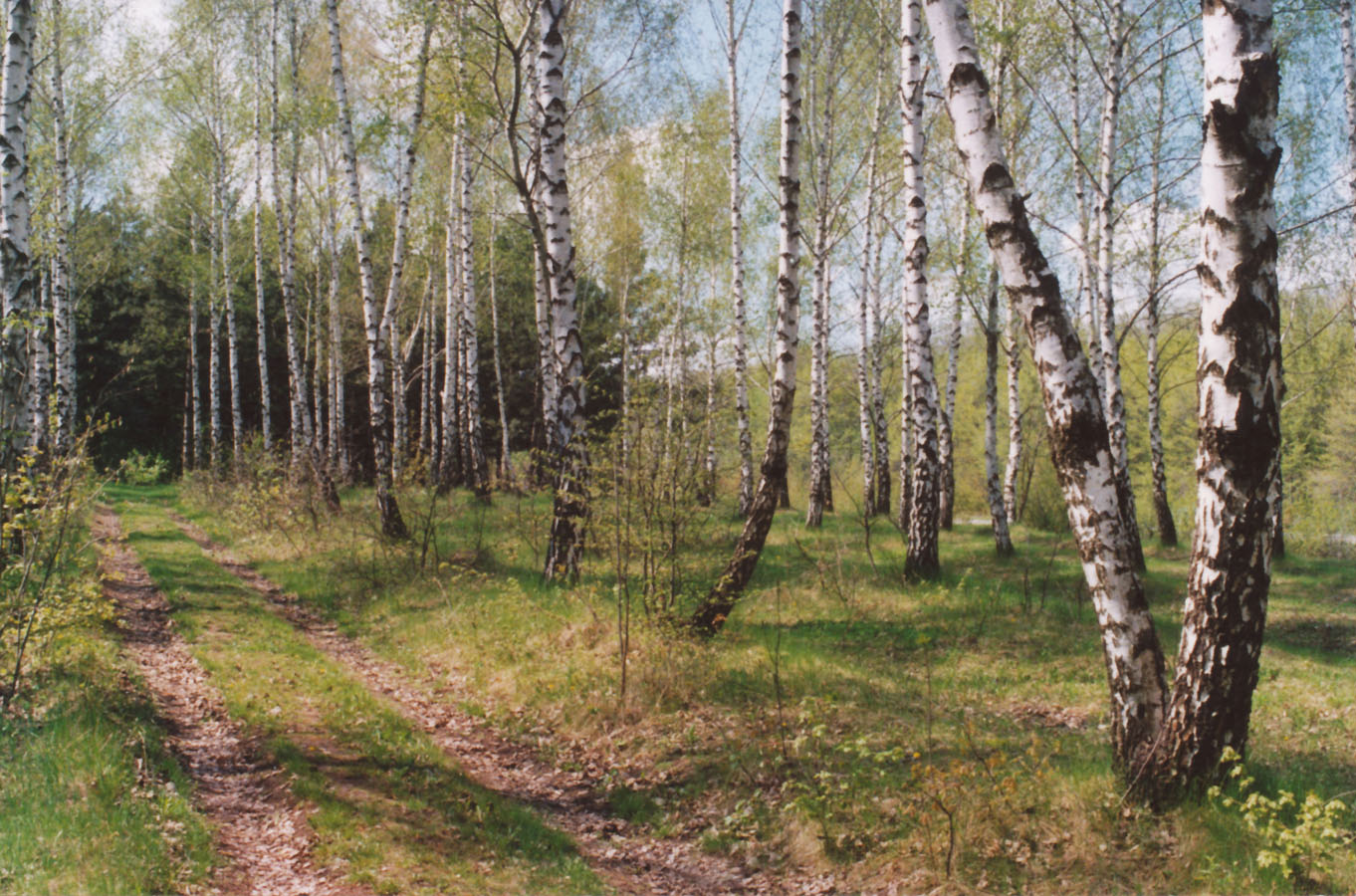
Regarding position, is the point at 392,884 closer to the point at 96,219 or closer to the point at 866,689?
the point at 866,689

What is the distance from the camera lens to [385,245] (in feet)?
87.8

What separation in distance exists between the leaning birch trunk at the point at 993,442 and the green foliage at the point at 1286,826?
27.9ft

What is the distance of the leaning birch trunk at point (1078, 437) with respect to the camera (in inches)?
161

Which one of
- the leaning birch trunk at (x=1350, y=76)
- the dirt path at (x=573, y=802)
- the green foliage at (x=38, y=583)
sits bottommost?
the dirt path at (x=573, y=802)

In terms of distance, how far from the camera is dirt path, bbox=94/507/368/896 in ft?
13.4

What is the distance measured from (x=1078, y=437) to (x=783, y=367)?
3.85 m

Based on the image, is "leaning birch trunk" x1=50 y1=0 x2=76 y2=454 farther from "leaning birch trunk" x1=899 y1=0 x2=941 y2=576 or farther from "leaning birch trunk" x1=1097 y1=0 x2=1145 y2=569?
"leaning birch trunk" x1=1097 y1=0 x2=1145 y2=569

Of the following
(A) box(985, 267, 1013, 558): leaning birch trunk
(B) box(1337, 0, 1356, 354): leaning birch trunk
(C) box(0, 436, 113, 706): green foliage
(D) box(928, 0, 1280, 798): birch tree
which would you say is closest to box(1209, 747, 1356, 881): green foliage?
(D) box(928, 0, 1280, 798): birch tree

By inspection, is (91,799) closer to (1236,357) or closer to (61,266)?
(1236,357)

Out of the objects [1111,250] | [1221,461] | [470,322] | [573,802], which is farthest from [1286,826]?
[470,322]

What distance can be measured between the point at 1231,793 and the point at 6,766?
640 centimetres

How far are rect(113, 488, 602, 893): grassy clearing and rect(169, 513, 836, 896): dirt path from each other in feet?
0.65

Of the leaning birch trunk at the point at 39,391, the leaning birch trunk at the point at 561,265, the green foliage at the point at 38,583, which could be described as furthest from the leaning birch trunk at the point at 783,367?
the leaning birch trunk at the point at 39,391

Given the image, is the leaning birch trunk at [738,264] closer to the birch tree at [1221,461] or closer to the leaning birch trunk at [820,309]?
the leaning birch trunk at [820,309]
